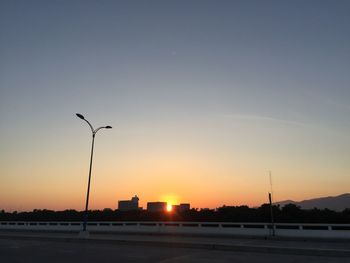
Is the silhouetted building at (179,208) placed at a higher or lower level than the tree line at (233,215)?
higher

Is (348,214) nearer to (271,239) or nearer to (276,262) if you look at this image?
(271,239)

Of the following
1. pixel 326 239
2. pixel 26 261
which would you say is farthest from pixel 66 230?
pixel 26 261

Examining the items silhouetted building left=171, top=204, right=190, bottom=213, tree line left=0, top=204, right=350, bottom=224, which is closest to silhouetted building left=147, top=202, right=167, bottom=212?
silhouetted building left=171, top=204, right=190, bottom=213

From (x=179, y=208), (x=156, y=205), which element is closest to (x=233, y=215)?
(x=179, y=208)

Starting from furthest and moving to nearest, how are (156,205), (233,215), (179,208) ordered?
A: (156,205)
(179,208)
(233,215)

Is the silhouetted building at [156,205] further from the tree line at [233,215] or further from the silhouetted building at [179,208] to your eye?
the tree line at [233,215]

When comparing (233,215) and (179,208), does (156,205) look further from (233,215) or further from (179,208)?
(233,215)

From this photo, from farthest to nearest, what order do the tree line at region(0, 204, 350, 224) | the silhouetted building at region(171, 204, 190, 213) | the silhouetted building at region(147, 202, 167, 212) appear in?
the silhouetted building at region(147, 202, 167, 212) < the silhouetted building at region(171, 204, 190, 213) < the tree line at region(0, 204, 350, 224)

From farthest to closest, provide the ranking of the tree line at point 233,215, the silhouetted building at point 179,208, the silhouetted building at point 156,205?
the silhouetted building at point 156,205
the silhouetted building at point 179,208
the tree line at point 233,215

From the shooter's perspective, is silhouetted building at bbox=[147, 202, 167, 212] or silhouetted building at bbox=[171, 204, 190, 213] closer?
silhouetted building at bbox=[171, 204, 190, 213]

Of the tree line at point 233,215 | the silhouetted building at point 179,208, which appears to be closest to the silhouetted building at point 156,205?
the silhouetted building at point 179,208

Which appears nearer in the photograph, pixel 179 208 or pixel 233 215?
pixel 233 215

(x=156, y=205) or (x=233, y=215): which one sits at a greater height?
(x=156, y=205)

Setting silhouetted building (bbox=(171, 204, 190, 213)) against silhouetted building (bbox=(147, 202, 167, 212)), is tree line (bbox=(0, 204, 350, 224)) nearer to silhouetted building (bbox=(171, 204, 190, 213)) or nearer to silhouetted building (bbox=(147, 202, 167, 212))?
silhouetted building (bbox=(171, 204, 190, 213))
